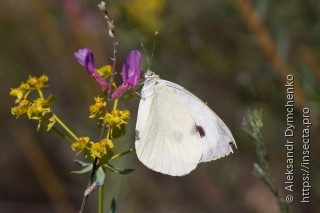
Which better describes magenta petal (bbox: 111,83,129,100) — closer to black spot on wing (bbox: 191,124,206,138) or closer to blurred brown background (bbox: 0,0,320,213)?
black spot on wing (bbox: 191,124,206,138)

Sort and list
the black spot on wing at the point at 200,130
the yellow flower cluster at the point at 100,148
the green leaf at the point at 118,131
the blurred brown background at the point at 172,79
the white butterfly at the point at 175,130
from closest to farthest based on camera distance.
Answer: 1. the yellow flower cluster at the point at 100,148
2. the green leaf at the point at 118,131
3. the white butterfly at the point at 175,130
4. the black spot on wing at the point at 200,130
5. the blurred brown background at the point at 172,79

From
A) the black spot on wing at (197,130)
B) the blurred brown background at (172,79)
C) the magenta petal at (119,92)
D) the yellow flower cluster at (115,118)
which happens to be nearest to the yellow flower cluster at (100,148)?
the yellow flower cluster at (115,118)

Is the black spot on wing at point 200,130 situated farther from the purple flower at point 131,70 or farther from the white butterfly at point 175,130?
the purple flower at point 131,70

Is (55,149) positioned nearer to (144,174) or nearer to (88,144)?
(144,174)

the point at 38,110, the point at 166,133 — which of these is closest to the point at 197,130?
the point at 166,133

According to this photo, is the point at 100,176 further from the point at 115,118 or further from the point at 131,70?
the point at 131,70
